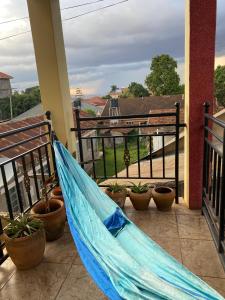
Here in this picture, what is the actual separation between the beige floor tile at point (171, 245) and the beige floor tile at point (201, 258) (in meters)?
0.03

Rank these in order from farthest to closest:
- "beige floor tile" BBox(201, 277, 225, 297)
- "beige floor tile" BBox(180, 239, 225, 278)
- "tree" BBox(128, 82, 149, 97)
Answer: "tree" BBox(128, 82, 149, 97)
"beige floor tile" BBox(180, 239, 225, 278)
"beige floor tile" BBox(201, 277, 225, 297)

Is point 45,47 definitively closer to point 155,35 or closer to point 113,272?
point 113,272

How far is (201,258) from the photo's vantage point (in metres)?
1.79

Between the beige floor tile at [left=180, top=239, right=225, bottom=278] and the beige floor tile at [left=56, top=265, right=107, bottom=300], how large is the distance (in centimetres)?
68

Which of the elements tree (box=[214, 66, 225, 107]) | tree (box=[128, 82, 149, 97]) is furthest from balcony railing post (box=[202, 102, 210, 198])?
tree (box=[128, 82, 149, 97])

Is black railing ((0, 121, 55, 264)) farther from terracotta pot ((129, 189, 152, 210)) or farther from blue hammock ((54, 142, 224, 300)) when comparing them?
terracotta pot ((129, 189, 152, 210))

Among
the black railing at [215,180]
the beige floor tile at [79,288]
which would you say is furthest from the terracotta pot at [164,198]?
the beige floor tile at [79,288]

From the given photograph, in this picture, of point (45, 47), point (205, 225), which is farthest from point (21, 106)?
point (205, 225)

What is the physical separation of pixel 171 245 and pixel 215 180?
0.64m

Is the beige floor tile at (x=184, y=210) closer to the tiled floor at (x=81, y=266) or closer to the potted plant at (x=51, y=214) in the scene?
the tiled floor at (x=81, y=266)

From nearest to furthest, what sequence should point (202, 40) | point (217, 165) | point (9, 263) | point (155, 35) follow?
point (217, 165), point (9, 263), point (202, 40), point (155, 35)

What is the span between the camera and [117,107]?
21.5m

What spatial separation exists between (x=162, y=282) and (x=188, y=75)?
1782 mm

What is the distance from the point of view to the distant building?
14.0 metres
